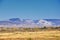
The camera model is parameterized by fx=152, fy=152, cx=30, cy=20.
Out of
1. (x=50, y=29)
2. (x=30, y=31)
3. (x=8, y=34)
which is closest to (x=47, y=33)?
(x=50, y=29)

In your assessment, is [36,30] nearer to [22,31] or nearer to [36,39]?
[22,31]

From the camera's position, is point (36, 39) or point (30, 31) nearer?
point (36, 39)

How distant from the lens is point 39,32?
9.87 m

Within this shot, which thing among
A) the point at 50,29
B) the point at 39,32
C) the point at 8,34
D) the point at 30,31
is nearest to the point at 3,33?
the point at 8,34

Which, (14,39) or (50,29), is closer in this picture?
(14,39)

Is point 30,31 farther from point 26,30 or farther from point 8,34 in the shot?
point 8,34

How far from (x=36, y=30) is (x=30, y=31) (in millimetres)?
460

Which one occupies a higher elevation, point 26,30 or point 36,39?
point 26,30

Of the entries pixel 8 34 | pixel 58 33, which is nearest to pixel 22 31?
pixel 8 34

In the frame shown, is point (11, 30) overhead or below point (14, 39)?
overhead

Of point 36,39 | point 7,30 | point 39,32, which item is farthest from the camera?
point 39,32

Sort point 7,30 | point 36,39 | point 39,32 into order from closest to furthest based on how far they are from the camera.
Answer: point 36,39
point 7,30
point 39,32

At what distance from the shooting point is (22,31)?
9500 mm

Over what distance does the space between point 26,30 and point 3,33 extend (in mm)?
1449
